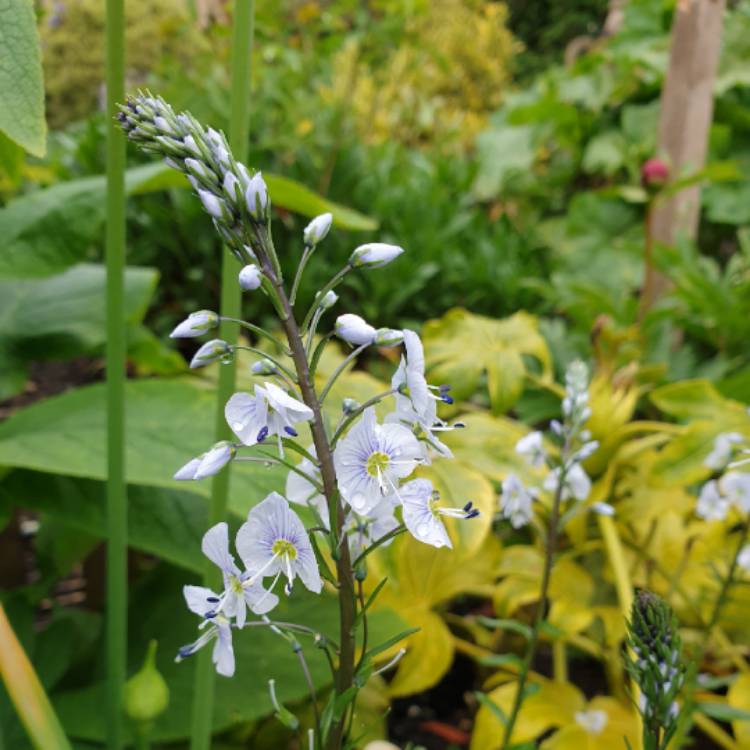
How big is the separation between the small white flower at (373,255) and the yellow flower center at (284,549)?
0.53ft

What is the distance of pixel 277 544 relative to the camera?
1.47 feet

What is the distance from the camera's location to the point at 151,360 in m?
1.33

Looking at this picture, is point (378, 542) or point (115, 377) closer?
point (378, 542)

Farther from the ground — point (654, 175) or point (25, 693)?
point (654, 175)

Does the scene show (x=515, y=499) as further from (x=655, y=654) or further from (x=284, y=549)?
(x=284, y=549)

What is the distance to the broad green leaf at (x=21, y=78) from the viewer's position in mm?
444

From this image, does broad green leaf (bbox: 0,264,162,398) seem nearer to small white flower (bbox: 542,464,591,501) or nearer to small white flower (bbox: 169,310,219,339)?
small white flower (bbox: 542,464,591,501)

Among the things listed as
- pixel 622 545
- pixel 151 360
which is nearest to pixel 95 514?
pixel 151 360

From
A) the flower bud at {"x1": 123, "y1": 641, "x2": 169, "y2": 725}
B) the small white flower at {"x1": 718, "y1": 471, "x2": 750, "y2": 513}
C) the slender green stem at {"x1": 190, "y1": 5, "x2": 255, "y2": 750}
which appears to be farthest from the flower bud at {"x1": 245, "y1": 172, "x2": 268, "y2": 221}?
the small white flower at {"x1": 718, "y1": 471, "x2": 750, "y2": 513}

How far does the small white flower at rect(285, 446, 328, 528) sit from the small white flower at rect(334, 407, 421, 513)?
6cm

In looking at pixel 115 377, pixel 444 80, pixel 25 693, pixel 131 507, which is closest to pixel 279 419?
pixel 25 693

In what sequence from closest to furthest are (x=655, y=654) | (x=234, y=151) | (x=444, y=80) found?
(x=655, y=654) → (x=234, y=151) → (x=444, y=80)

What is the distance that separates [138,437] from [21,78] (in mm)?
539

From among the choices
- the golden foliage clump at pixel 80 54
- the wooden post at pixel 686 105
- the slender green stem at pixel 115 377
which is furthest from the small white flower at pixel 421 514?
the golden foliage clump at pixel 80 54
